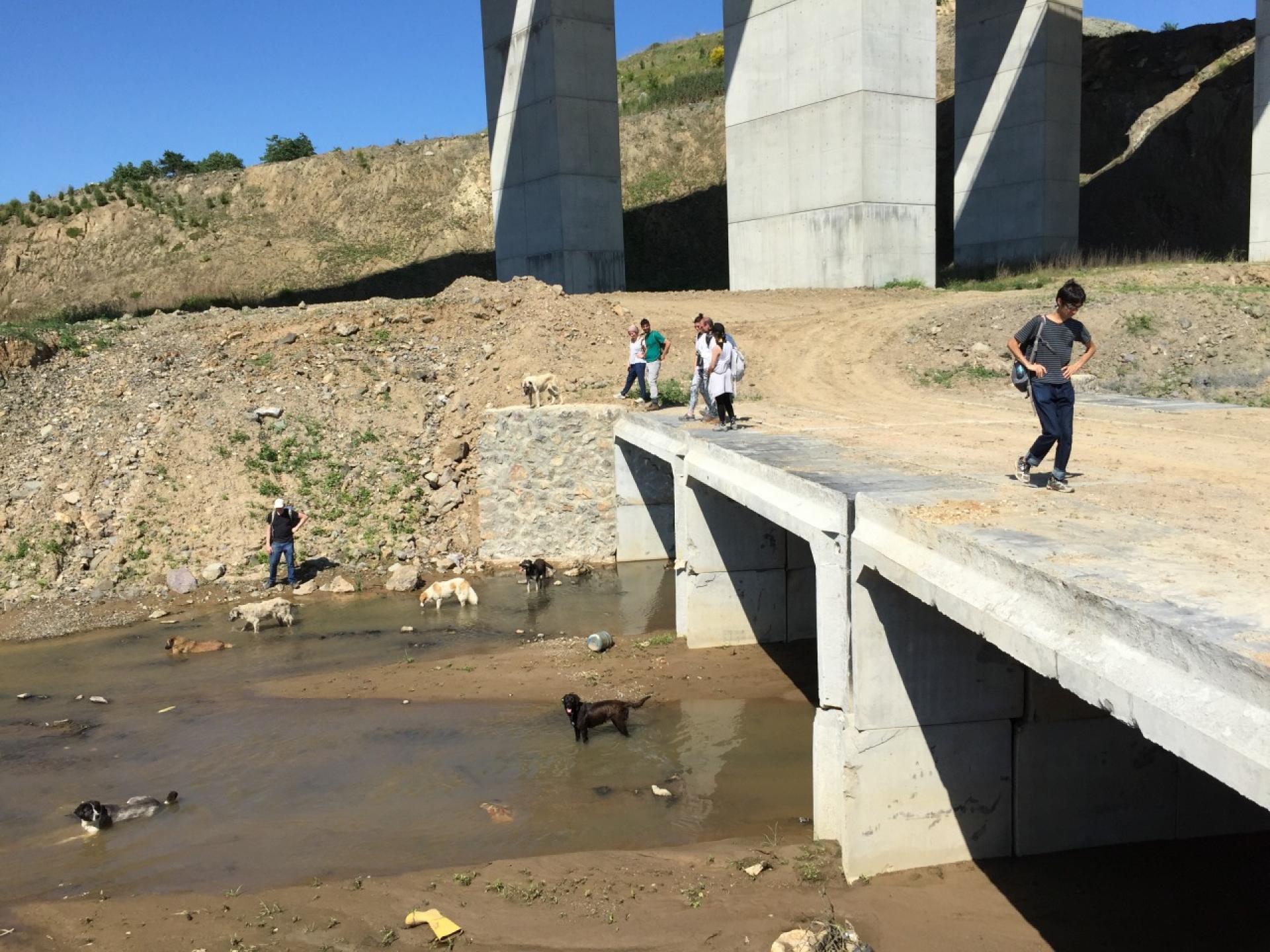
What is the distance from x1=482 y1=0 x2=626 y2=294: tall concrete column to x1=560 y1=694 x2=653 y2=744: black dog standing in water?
1942cm

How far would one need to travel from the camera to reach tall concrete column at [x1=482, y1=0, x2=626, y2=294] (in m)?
27.1

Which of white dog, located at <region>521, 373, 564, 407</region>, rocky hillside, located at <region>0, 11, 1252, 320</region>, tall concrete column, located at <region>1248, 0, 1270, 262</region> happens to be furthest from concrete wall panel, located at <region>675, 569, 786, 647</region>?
rocky hillside, located at <region>0, 11, 1252, 320</region>

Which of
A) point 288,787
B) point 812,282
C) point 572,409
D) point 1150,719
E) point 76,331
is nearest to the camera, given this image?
point 1150,719

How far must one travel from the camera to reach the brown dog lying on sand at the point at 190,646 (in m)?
13.1

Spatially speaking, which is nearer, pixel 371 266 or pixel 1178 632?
pixel 1178 632

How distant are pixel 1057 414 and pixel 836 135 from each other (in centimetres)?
1908

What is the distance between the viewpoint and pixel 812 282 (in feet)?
84.7

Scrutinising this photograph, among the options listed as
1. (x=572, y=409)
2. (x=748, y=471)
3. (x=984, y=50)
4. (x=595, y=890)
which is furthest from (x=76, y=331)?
(x=984, y=50)

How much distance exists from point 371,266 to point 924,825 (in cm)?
4163

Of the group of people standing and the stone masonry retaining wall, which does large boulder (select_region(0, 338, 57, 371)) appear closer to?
the stone masonry retaining wall

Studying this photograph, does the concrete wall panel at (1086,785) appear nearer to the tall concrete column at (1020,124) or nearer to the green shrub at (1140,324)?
the green shrub at (1140,324)

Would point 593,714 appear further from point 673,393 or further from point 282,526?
point 673,393

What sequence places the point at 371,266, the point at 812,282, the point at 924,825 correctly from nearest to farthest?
the point at 924,825 → the point at 812,282 → the point at 371,266

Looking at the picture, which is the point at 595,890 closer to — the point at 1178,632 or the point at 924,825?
the point at 924,825
